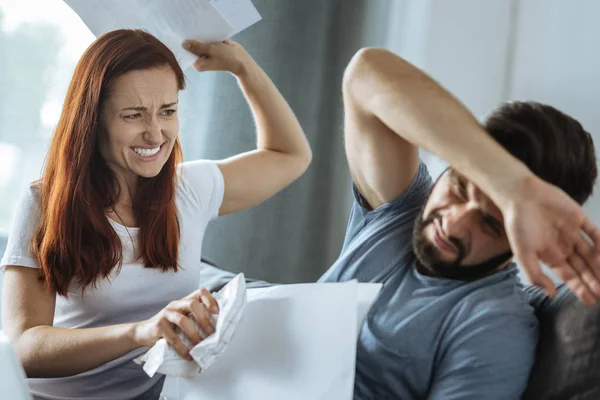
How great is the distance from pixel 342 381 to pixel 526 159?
39 centimetres

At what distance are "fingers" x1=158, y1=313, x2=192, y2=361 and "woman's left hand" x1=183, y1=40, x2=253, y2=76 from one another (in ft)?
1.97

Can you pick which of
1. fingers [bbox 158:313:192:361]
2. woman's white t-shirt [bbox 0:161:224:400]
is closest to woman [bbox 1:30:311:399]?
woman's white t-shirt [bbox 0:161:224:400]

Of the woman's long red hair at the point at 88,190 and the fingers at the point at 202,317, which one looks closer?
the fingers at the point at 202,317

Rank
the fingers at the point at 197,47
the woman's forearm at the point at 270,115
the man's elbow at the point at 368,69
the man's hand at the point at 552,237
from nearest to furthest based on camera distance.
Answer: the man's hand at the point at 552,237, the man's elbow at the point at 368,69, the fingers at the point at 197,47, the woman's forearm at the point at 270,115

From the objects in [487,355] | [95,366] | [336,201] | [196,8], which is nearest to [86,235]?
[95,366]

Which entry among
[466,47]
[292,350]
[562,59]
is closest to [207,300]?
[292,350]

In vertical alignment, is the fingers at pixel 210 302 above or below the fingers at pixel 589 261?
below

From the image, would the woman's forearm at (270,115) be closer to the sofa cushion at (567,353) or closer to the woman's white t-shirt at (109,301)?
the woman's white t-shirt at (109,301)

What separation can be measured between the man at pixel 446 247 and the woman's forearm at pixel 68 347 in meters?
0.38

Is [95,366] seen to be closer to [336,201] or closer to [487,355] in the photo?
[487,355]

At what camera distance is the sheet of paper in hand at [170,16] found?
4.14 ft

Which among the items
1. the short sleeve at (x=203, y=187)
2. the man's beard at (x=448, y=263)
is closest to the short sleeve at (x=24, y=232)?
the short sleeve at (x=203, y=187)

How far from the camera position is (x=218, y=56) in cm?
143

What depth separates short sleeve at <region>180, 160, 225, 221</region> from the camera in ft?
4.66
